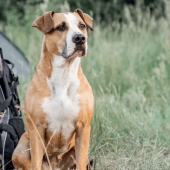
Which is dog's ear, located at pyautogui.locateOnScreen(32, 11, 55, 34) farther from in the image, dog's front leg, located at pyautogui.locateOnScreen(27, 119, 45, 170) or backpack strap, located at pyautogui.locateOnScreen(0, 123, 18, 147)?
backpack strap, located at pyautogui.locateOnScreen(0, 123, 18, 147)

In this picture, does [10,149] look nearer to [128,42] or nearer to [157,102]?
[157,102]

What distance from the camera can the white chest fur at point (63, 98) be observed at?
226 centimetres

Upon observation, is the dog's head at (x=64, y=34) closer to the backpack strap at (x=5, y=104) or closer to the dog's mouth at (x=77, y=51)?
the dog's mouth at (x=77, y=51)

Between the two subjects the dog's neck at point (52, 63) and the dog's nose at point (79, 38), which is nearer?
the dog's nose at point (79, 38)

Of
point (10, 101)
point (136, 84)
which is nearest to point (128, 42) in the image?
point (136, 84)

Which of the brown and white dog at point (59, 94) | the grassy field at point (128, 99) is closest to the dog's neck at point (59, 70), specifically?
the brown and white dog at point (59, 94)

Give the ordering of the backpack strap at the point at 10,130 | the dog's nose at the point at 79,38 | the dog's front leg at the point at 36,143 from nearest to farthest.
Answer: the dog's nose at the point at 79,38, the dog's front leg at the point at 36,143, the backpack strap at the point at 10,130

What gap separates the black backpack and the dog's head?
79cm

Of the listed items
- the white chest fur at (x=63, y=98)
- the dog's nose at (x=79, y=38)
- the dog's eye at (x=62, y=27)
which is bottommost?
the white chest fur at (x=63, y=98)

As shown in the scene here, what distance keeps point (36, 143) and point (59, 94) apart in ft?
1.37

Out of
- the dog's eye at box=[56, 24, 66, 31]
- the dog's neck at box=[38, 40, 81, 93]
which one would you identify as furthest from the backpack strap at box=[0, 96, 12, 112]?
the dog's eye at box=[56, 24, 66, 31]

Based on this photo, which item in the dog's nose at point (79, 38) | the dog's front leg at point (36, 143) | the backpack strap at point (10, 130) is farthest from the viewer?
the backpack strap at point (10, 130)

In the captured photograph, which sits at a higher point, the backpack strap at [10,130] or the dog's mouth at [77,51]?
the dog's mouth at [77,51]

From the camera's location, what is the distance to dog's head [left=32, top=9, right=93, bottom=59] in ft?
7.22
